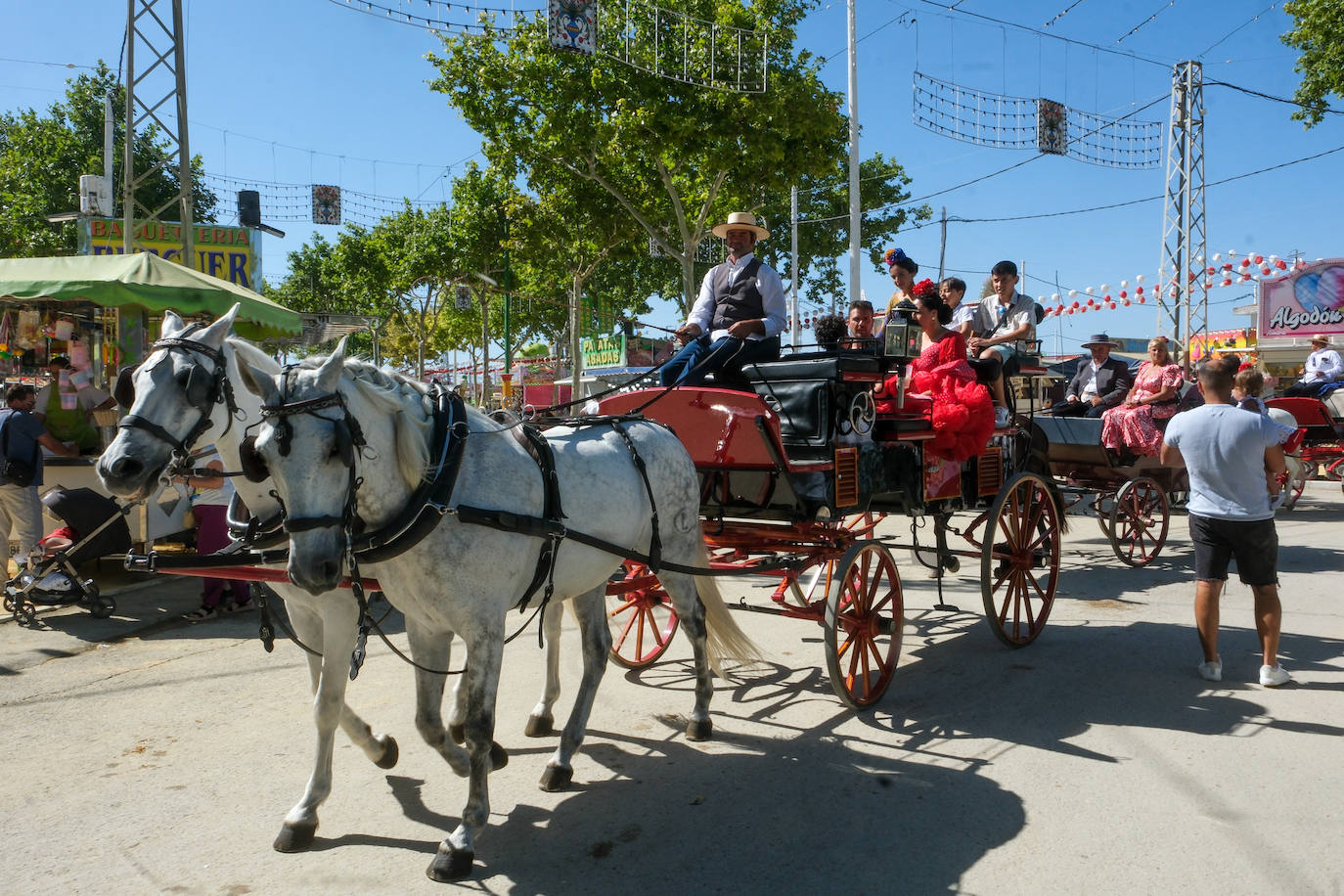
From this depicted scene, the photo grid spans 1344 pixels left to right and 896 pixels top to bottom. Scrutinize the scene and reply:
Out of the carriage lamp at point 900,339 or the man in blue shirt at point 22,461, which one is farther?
the man in blue shirt at point 22,461

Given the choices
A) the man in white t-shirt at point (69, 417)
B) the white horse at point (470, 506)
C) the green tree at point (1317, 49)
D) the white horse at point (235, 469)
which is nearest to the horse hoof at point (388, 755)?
the white horse at point (235, 469)

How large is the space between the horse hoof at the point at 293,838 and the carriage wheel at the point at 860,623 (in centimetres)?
255

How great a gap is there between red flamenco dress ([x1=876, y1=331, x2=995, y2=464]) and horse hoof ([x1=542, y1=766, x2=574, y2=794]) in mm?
3006

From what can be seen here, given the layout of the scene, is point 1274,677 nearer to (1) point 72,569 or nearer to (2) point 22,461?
(1) point 72,569

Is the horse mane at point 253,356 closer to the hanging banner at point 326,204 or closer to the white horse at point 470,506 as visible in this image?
the white horse at point 470,506

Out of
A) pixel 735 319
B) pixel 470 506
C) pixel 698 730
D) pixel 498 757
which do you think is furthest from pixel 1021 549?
pixel 470 506

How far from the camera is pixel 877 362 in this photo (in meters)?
5.46

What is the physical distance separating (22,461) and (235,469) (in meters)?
4.55

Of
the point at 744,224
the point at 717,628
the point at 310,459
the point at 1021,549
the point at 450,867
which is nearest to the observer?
the point at 310,459

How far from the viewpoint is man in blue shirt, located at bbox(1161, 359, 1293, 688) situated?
5.16 metres

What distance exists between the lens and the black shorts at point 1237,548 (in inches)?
203

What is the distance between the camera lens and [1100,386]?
1097 centimetres

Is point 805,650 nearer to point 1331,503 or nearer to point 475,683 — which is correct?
point 475,683

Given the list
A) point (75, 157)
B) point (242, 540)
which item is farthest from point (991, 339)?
point (75, 157)
